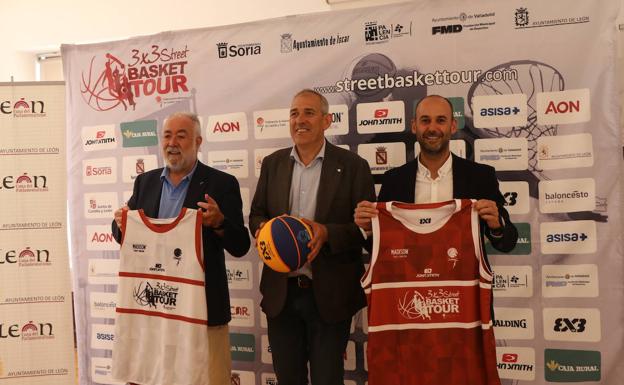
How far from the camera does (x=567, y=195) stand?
314cm

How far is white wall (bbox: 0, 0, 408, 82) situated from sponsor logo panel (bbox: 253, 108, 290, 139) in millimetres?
991

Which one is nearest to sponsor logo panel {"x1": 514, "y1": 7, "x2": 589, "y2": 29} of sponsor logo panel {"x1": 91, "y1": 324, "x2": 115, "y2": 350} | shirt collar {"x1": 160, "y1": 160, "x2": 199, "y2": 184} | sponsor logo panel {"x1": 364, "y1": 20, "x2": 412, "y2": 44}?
sponsor logo panel {"x1": 364, "y1": 20, "x2": 412, "y2": 44}

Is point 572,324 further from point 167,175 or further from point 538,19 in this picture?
point 167,175

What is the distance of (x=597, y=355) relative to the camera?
311 centimetres

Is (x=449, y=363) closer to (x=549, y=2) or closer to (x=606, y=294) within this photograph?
(x=606, y=294)

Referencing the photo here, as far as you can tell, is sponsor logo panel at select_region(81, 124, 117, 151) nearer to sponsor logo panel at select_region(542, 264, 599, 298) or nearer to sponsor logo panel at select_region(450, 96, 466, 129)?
sponsor logo panel at select_region(450, 96, 466, 129)

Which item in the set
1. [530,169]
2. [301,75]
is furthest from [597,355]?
[301,75]

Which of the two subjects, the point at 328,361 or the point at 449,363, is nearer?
the point at 449,363

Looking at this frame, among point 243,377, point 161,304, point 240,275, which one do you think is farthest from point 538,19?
point 243,377

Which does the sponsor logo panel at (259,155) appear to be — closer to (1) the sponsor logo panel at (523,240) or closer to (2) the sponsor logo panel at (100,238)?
(2) the sponsor logo panel at (100,238)

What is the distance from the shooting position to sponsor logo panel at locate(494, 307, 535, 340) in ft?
10.6

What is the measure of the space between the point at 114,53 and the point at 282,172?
2107 mm

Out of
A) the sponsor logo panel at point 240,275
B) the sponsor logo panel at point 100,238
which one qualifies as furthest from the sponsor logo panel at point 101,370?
the sponsor logo panel at point 240,275

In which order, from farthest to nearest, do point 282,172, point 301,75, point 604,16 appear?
1. point 301,75
2. point 604,16
3. point 282,172
